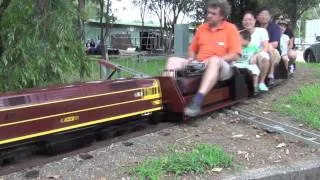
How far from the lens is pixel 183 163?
17.5ft

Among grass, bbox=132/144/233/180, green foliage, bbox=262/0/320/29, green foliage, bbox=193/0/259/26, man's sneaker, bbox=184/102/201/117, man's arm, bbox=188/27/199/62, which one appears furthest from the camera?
green foliage, bbox=262/0/320/29

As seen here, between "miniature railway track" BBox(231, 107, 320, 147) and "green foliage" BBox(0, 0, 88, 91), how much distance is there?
288cm

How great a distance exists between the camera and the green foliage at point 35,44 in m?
8.18

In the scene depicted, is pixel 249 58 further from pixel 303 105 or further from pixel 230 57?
pixel 230 57

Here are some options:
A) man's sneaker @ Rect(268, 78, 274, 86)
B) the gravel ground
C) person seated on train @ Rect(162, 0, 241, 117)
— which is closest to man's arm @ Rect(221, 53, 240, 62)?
person seated on train @ Rect(162, 0, 241, 117)

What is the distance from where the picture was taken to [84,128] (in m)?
5.83

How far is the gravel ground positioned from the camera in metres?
5.20

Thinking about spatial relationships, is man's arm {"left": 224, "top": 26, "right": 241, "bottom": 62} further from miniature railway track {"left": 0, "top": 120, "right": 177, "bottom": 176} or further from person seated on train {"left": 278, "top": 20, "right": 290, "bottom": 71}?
person seated on train {"left": 278, "top": 20, "right": 290, "bottom": 71}

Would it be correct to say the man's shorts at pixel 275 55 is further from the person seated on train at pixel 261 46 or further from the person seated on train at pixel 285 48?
the person seated on train at pixel 285 48

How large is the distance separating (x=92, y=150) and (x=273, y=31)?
5270mm

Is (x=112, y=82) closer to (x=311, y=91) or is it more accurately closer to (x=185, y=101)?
(x=185, y=101)

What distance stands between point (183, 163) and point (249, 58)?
3.79m

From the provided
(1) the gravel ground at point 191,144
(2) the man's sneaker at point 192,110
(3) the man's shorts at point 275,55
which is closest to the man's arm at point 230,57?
(1) the gravel ground at point 191,144

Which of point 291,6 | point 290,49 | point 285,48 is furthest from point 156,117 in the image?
point 291,6
